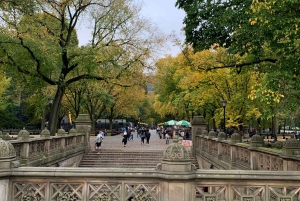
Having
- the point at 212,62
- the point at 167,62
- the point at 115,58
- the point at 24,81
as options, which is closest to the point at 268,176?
Answer: the point at 212,62

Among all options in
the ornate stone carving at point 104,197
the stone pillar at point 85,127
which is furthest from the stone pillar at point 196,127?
the ornate stone carving at point 104,197

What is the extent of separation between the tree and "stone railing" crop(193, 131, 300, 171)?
828cm

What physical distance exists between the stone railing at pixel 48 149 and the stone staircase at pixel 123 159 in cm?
90

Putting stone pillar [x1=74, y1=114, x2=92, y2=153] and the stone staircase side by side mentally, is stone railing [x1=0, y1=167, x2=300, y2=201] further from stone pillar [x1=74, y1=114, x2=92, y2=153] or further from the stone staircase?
stone pillar [x1=74, y1=114, x2=92, y2=153]

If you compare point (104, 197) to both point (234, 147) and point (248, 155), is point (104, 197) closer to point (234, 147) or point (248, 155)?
point (248, 155)

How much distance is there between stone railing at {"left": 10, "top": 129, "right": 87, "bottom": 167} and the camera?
11945mm

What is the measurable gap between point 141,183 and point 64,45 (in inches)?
686

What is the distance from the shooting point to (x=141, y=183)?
5562 millimetres

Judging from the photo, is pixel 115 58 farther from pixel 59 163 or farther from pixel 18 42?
pixel 59 163

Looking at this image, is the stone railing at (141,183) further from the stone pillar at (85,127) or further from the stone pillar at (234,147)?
the stone pillar at (85,127)

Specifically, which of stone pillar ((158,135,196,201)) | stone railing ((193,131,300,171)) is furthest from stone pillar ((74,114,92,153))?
stone pillar ((158,135,196,201))

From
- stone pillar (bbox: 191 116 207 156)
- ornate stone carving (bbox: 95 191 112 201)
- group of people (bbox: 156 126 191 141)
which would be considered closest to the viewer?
ornate stone carving (bbox: 95 191 112 201)

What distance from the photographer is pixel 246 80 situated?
27.6 metres

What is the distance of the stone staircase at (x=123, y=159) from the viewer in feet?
69.3
